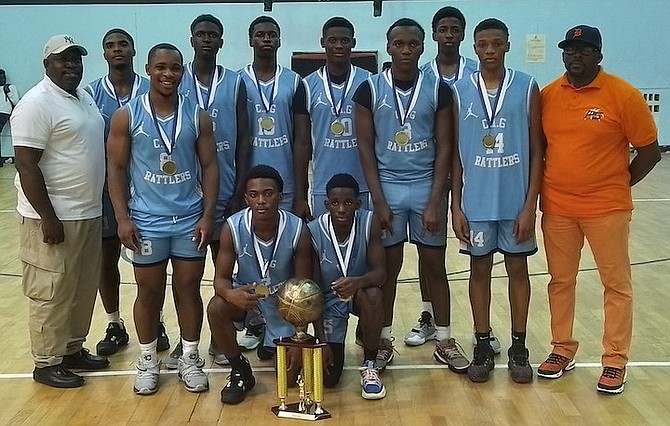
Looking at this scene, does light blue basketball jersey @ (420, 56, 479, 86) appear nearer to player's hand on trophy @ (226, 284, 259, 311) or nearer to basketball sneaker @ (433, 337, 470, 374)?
basketball sneaker @ (433, 337, 470, 374)

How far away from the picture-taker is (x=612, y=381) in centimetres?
344

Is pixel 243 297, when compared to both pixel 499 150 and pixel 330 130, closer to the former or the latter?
pixel 330 130

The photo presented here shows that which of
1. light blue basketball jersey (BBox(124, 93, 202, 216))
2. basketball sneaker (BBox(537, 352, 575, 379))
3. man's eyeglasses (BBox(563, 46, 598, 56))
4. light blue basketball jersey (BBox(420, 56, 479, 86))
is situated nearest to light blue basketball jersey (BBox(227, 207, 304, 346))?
light blue basketball jersey (BBox(124, 93, 202, 216))

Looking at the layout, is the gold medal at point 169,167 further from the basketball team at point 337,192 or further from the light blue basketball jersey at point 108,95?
the light blue basketball jersey at point 108,95

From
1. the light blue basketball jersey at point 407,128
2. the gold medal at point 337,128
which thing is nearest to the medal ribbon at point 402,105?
the light blue basketball jersey at point 407,128

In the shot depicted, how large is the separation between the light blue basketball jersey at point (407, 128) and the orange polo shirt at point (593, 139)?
541mm

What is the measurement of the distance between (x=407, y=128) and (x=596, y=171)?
89 cm

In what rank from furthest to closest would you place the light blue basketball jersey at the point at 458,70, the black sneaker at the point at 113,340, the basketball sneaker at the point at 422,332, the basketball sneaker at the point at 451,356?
the basketball sneaker at the point at 422,332, the black sneaker at the point at 113,340, the light blue basketball jersey at the point at 458,70, the basketball sneaker at the point at 451,356

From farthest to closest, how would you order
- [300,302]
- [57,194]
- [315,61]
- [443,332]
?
1. [315,61]
2. [443,332]
3. [57,194]
4. [300,302]

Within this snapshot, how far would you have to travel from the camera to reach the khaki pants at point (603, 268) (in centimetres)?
338

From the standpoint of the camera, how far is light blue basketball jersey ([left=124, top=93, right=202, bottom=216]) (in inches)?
134

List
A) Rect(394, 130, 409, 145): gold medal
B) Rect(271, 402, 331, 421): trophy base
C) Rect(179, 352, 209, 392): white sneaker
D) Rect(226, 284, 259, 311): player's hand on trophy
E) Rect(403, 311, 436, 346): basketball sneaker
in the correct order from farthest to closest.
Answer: Rect(403, 311, 436, 346): basketball sneaker, Rect(394, 130, 409, 145): gold medal, Rect(179, 352, 209, 392): white sneaker, Rect(226, 284, 259, 311): player's hand on trophy, Rect(271, 402, 331, 421): trophy base

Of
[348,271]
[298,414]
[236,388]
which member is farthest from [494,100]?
[236,388]

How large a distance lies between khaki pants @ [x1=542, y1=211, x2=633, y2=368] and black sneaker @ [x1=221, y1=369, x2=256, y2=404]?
4.88ft
